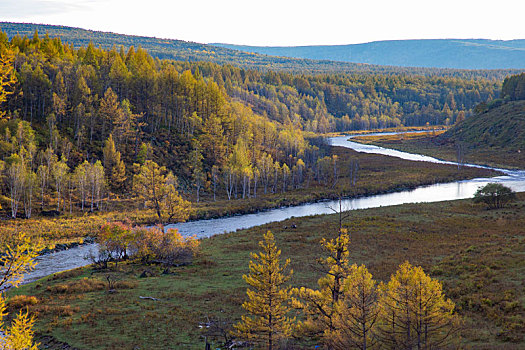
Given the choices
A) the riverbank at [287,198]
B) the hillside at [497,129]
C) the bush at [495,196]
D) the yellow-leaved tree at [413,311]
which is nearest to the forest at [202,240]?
the yellow-leaved tree at [413,311]

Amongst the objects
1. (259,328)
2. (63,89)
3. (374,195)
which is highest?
(63,89)

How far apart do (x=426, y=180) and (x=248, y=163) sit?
43961mm

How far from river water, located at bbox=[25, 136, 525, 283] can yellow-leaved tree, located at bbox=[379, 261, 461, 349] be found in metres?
25.3

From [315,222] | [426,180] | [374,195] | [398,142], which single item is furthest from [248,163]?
[398,142]

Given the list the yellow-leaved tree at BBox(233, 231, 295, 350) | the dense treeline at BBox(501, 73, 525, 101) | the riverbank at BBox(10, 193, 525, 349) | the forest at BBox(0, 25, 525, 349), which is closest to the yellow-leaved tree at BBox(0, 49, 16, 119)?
the forest at BBox(0, 25, 525, 349)

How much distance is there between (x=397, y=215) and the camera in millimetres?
64875

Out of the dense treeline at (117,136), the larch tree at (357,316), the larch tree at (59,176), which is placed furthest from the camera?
the dense treeline at (117,136)

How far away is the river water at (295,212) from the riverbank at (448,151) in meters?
15.0

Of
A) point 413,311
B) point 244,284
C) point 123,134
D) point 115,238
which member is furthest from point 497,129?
point 413,311

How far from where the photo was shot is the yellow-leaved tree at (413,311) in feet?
54.4

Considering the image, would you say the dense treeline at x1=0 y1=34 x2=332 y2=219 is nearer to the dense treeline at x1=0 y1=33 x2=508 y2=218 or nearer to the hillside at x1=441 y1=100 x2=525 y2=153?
the dense treeline at x1=0 y1=33 x2=508 y2=218

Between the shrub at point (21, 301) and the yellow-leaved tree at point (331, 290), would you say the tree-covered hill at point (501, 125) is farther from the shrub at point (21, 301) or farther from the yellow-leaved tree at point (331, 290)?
the shrub at point (21, 301)

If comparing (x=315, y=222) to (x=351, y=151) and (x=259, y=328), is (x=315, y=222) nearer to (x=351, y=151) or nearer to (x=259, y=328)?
(x=259, y=328)

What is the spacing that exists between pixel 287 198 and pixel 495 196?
3684 cm
